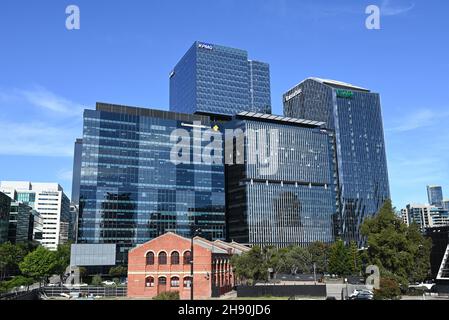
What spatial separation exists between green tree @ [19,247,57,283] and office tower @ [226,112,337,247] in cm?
8116

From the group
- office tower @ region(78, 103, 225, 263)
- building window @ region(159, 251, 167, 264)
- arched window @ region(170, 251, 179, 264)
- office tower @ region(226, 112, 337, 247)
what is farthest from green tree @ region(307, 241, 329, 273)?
building window @ region(159, 251, 167, 264)

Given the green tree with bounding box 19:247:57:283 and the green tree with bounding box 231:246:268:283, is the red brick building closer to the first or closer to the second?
the green tree with bounding box 231:246:268:283

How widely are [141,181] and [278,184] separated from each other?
6107cm

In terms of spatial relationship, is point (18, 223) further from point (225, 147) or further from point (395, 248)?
point (395, 248)

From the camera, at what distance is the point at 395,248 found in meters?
66.0

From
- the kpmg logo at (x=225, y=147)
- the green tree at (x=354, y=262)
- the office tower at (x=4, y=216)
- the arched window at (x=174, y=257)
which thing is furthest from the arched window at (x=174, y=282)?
the office tower at (x=4, y=216)

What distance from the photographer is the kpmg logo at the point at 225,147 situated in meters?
152

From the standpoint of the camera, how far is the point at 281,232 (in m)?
169

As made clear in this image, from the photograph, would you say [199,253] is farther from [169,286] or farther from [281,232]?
[281,232]

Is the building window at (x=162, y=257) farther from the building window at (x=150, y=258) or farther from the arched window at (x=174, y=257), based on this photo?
the building window at (x=150, y=258)
